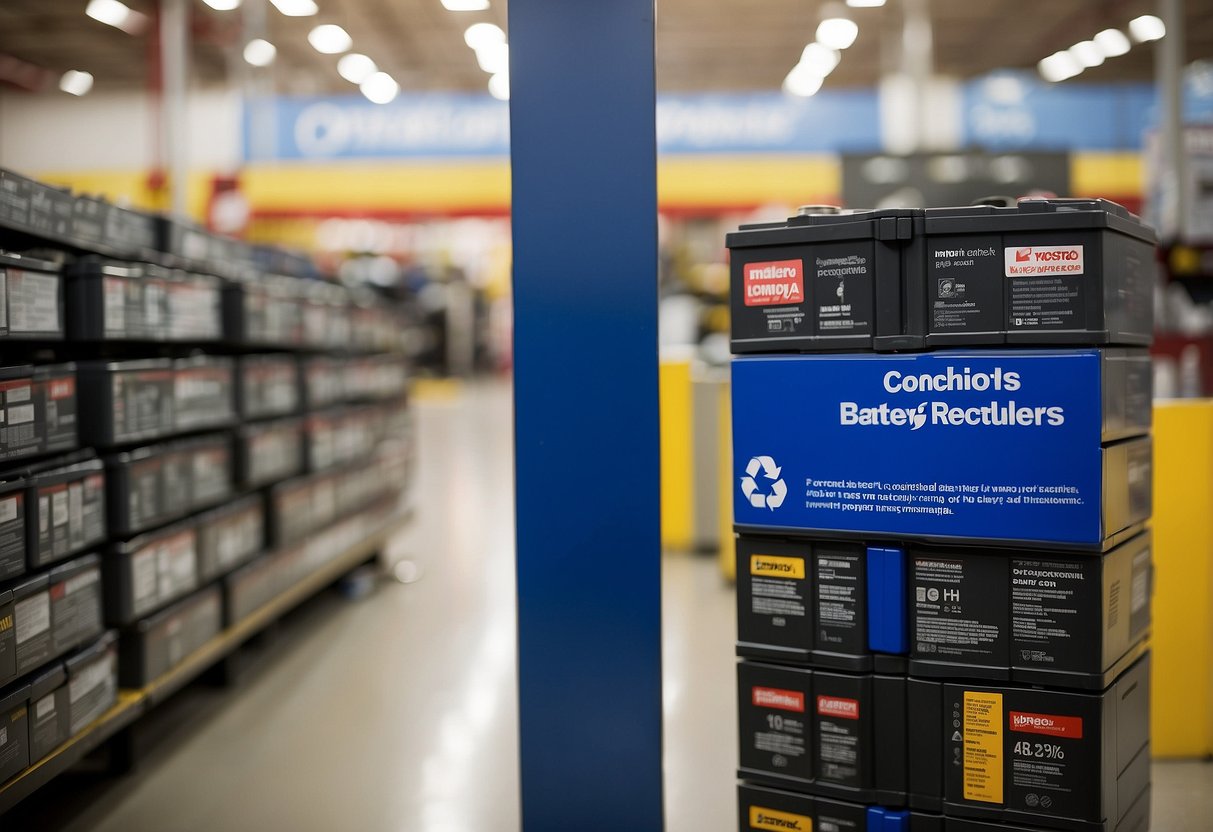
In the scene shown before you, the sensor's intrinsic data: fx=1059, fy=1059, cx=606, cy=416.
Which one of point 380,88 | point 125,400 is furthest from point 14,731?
point 380,88

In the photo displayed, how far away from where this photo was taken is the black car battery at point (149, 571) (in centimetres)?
313

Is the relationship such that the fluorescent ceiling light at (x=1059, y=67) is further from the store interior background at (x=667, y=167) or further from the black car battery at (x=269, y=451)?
the black car battery at (x=269, y=451)

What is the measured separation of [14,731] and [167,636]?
0.90 metres

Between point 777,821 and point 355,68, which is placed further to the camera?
point 355,68

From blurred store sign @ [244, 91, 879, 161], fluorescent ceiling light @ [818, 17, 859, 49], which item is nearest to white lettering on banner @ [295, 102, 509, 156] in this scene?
blurred store sign @ [244, 91, 879, 161]

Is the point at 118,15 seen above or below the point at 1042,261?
above

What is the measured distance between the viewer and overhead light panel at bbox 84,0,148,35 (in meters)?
8.34

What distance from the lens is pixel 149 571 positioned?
10.8ft

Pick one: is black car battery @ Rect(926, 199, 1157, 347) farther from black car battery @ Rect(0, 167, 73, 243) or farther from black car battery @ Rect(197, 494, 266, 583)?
black car battery @ Rect(197, 494, 266, 583)

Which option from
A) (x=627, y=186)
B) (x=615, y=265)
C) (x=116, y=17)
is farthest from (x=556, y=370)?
(x=116, y=17)

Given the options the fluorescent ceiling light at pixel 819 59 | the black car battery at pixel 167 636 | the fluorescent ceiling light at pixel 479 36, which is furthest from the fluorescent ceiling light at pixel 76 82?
the black car battery at pixel 167 636

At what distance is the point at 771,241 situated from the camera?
235 cm

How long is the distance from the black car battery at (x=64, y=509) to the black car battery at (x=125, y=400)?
0.09m

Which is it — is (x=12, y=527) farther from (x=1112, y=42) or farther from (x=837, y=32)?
(x=1112, y=42)
